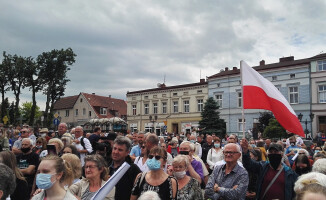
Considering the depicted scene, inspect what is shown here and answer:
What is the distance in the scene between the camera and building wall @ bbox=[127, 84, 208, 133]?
45781 mm

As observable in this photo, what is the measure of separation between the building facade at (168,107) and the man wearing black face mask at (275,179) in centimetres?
3796

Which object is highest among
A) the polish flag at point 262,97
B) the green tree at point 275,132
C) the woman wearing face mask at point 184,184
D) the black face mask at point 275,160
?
the polish flag at point 262,97

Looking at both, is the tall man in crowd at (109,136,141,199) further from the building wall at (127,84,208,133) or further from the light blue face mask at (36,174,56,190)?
the building wall at (127,84,208,133)

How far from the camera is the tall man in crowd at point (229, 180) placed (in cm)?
441

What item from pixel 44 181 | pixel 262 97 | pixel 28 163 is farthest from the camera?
pixel 262 97

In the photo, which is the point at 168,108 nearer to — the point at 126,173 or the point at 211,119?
the point at 211,119

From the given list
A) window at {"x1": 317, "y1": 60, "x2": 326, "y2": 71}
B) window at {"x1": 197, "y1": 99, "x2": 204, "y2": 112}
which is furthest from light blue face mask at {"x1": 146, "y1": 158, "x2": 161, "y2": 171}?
window at {"x1": 197, "y1": 99, "x2": 204, "y2": 112}

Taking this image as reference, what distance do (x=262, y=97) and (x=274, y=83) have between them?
32.3 meters

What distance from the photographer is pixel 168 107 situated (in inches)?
1921

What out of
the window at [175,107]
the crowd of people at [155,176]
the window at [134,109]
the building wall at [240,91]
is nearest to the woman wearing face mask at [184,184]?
the crowd of people at [155,176]

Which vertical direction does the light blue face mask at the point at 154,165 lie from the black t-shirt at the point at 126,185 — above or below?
above

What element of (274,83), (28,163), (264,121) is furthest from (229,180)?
(274,83)

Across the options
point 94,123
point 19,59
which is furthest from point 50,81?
point 94,123

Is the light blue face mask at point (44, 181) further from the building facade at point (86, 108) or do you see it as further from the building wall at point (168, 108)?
the building facade at point (86, 108)
